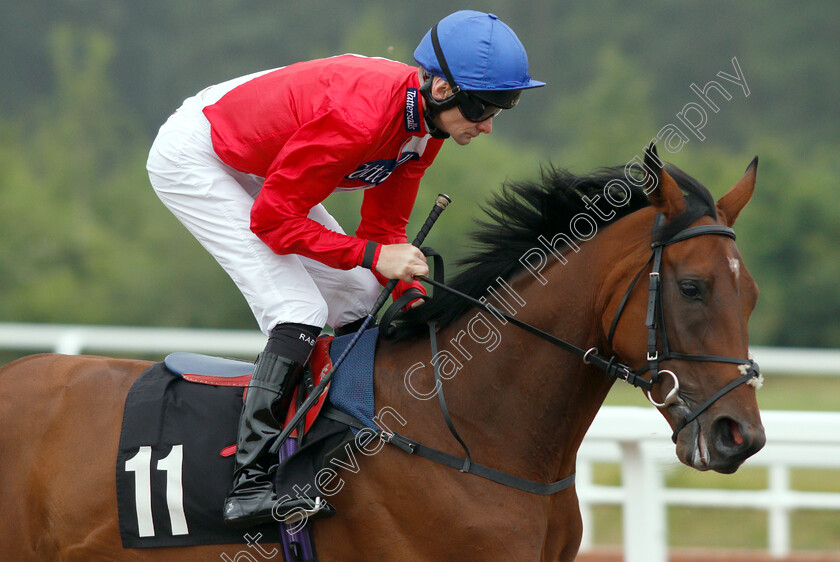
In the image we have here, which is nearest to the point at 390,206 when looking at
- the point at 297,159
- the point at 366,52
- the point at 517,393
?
the point at 297,159

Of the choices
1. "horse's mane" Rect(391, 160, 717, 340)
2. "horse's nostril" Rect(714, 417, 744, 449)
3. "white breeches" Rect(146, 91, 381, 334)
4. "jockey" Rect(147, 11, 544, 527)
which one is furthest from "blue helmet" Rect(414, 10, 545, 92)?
"horse's nostril" Rect(714, 417, 744, 449)

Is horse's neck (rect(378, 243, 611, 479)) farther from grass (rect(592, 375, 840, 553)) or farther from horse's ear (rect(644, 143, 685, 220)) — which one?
grass (rect(592, 375, 840, 553))

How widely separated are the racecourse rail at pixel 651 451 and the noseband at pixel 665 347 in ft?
1.86

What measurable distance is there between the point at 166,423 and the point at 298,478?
50 cm

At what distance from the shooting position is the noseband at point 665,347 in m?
2.62

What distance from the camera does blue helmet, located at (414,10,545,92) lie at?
3008 millimetres

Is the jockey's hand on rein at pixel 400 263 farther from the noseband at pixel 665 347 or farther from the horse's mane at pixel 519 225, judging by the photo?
the noseband at pixel 665 347

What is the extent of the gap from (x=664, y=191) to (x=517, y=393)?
2.44 ft

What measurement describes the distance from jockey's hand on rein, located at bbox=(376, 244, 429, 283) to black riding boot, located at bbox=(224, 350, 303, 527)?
1.32 ft

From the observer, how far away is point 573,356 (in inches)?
115

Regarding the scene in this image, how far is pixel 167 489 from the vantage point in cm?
304

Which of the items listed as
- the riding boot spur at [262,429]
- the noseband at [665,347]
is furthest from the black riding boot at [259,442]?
the noseband at [665,347]

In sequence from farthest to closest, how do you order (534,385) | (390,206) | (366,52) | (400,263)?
(366,52)
(390,206)
(400,263)
(534,385)

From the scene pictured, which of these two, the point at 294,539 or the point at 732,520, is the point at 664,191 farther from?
the point at 732,520
